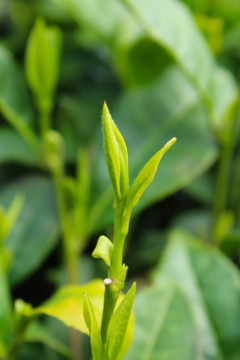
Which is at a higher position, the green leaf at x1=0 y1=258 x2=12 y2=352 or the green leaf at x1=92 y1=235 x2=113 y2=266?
the green leaf at x1=92 y1=235 x2=113 y2=266

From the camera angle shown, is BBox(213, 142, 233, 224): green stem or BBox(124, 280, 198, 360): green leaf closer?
BBox(124, 280, 198, 360): green leaf

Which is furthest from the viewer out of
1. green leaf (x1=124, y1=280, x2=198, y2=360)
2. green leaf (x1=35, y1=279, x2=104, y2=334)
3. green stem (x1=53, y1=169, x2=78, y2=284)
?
green stem (x1=53, y1=169, x2=78, y2=284)

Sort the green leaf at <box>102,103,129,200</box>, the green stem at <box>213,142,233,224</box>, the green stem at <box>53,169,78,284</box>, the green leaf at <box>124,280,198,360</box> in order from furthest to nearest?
the green stem at <box>213,142,233,224</box> < the green stem at <box>53,169,78,284</box> < the green leaf at <box>124,280,198,360</box> < the green leaf at <box>102,103,129,200</box>

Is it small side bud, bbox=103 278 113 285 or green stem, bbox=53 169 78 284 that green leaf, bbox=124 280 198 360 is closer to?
green stem, bbox=53 169 78 284

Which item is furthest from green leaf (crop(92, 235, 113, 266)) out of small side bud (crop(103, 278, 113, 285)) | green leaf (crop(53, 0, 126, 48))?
green leaf (crop(53, 0, 126, 48))

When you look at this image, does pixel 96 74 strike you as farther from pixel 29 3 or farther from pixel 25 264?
pixel 25 264

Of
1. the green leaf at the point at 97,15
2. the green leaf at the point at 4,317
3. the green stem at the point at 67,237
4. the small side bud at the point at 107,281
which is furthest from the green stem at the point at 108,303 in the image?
the green leaf at the point at 97,15

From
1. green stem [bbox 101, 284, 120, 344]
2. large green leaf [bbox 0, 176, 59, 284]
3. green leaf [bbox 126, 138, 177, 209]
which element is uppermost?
green leaf [bbox 126, 138, 177, 209]

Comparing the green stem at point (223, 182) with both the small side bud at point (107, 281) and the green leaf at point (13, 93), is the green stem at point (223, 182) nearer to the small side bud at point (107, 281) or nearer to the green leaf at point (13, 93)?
the green leaf at point (13, 93)
